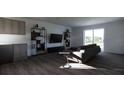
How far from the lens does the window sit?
804 centimetres

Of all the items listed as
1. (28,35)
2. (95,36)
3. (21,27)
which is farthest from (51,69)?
(95,36)

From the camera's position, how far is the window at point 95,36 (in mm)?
8042

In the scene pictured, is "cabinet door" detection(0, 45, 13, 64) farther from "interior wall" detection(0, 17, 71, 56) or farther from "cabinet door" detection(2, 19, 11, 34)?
"cabinet door" detection(2, 19, 11, 34)

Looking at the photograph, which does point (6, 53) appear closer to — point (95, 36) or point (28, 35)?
point (28, 35)

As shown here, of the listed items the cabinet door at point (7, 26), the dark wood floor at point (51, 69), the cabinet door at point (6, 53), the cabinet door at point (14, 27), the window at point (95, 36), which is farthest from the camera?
the window at point (95, 36)

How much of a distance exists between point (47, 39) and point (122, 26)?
5.14 m

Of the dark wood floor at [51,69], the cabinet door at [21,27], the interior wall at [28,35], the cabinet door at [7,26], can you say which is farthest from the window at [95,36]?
the cabinet door at [7,26]

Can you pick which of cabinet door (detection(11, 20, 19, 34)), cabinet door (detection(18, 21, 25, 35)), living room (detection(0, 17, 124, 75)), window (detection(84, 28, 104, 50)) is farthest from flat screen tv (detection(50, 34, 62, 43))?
cabinet door (detection(11, 20, 19, 34))

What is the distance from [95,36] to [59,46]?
314 centimetres

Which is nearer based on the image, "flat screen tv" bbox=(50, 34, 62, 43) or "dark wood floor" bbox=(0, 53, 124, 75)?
"dark wood floor" bbox=(0, 53, 124, 75)

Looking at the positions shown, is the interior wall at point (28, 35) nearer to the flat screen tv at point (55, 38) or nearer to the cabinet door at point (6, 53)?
the flat screen tv at point (55, 38)
